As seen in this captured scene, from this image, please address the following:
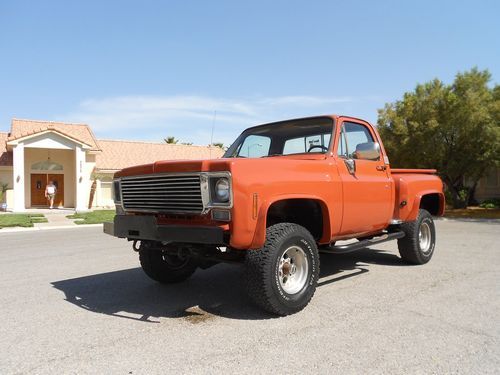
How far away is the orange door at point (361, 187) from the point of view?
17.6 ft

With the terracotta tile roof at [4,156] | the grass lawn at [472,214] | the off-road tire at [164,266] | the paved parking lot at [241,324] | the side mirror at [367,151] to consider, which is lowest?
the grass lawn at [472,214]

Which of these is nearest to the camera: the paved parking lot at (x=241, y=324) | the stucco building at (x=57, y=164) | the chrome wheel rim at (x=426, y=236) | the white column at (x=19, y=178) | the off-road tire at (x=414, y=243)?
the paved parking lot at (x=241, y=324)

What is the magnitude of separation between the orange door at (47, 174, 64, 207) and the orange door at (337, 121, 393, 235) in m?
25.5

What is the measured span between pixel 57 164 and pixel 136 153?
611 cm

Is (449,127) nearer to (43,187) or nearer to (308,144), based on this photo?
(308,144)

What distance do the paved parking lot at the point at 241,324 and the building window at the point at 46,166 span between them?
73.1 feet

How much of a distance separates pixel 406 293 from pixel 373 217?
3.52 ft

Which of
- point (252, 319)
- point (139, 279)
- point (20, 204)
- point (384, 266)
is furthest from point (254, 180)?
point (20, 204)

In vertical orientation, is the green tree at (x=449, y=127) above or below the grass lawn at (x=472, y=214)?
above

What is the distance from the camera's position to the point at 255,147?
620cm

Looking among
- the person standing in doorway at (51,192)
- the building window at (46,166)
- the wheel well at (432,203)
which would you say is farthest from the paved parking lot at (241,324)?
the building window at (46,166)

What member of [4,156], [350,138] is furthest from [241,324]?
[4,156]

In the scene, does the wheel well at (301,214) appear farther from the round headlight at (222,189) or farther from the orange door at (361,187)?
the round headlight at (222,189)

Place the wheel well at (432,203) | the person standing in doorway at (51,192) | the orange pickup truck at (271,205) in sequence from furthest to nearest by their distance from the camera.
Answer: the person standing in doorway at (51,192)
the wheel well at (432,203)
the orange pickup truck at (271,205)
